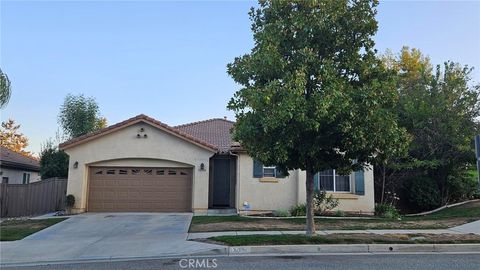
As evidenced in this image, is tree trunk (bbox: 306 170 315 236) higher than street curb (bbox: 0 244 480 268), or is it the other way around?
tree trunk (bbox: 306 170 315 236)

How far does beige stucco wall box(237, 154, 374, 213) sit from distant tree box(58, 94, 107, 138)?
17077 millimetres

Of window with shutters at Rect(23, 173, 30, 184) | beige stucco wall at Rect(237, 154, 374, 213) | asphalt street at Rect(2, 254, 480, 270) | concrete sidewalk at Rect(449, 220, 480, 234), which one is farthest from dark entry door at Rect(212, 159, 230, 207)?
window with shutters at Rect(23, 173, 30, 184)

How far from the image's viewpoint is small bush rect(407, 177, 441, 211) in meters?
19.2

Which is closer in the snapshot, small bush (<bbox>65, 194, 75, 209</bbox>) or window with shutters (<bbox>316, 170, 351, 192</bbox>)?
small bush (<bbox>65, 194, 75, 209</bbox>)

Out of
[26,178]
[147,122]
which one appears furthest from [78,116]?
[147,122]

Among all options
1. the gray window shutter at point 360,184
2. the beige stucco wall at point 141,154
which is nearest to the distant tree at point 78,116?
the beige stucco wall at point 141,154

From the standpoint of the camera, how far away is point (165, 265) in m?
8.52

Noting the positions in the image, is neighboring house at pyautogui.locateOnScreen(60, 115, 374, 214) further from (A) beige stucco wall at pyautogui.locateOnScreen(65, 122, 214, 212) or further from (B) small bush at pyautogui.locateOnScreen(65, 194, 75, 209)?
(B) small bush at pyautogui.locateOnScreen(65, 194, 75, 209)

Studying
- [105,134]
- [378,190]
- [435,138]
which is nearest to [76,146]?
[105,134]

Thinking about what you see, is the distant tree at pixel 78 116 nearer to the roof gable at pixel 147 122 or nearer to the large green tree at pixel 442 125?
the roof gable at pixel 147 122

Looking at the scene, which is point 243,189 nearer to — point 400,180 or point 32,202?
point 400,180

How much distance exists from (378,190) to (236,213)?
24.1 feet

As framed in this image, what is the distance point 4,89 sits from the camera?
2008cm

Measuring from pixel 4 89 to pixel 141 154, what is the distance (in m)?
8.04
